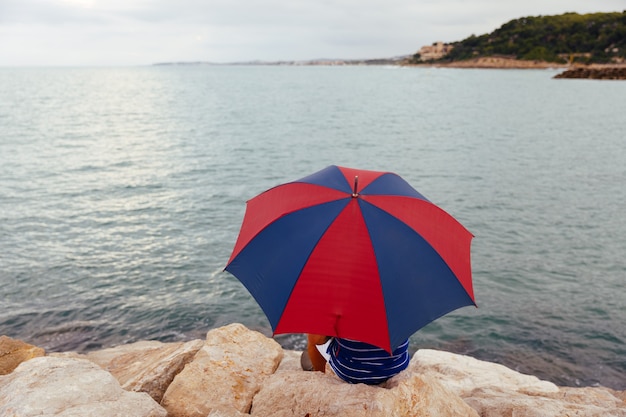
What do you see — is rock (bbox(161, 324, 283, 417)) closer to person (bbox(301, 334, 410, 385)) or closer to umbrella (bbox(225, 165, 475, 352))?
person (bbox(301, 334, 410, 385))

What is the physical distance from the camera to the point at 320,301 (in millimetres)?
4074

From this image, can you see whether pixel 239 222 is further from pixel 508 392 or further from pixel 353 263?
pixel 353 263

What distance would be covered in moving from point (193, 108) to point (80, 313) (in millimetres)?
69991

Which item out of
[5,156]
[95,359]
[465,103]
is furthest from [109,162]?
[465,103]

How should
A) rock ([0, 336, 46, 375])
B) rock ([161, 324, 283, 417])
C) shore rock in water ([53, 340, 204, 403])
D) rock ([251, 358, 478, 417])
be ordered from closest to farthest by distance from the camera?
1. rock ([251, 358, 478, 417])
2. rock ([161, 324, 283, 417])
3. shore rock in water ([53, 340, 204, 403])
4. rock ([0, 336, 46, 375])

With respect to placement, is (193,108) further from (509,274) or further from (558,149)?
(509,274)

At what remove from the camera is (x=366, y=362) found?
499cm

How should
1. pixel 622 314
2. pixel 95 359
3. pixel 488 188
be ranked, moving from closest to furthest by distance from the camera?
1. pixel 95 359
2. pixel 622 314
3. pixel 488 188

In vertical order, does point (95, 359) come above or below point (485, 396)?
below

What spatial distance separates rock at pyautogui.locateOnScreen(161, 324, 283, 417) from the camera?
580 cm

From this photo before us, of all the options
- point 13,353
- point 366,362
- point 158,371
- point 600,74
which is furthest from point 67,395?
point 600,74

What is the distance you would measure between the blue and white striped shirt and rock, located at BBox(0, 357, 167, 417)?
203 centimetres

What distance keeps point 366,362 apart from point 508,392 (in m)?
3.19

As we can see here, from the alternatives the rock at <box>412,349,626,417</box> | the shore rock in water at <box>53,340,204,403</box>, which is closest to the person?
the rock at <box>412,349,626,417</box>
